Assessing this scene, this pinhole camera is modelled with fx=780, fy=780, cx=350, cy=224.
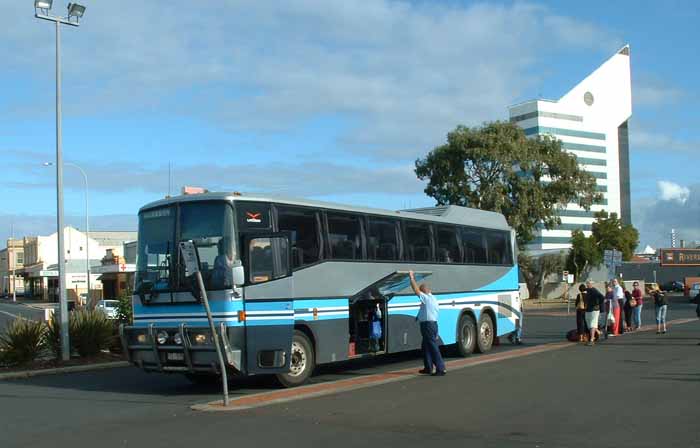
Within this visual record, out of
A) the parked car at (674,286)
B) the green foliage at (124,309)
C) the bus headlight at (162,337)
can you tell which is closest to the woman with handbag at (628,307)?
the green foliage at (124,309)

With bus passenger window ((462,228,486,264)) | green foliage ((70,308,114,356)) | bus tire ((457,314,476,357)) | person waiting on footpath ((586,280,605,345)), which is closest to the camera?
bus tire ((457,314,476,357))

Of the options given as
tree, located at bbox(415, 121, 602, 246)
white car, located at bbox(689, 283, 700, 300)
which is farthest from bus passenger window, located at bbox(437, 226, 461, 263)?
white car, located at bbox(689, 283, 700, 300)

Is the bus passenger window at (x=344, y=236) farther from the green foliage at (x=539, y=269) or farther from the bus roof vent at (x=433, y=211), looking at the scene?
the green foliage at (x=539, y=269)

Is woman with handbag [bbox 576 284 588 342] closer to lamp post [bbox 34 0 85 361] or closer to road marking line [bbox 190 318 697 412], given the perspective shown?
road marking line [bbox 190 318 697 412]

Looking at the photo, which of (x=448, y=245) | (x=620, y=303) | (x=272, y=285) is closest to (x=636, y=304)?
(x=620, y=303)

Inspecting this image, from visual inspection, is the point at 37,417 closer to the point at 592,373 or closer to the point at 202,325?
the point at 202,325

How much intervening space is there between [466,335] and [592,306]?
3.93 m

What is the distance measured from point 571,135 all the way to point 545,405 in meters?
166

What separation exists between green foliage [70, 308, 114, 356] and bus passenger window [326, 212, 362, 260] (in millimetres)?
7716

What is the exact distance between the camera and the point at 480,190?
52.3 metres

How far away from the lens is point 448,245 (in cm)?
1872

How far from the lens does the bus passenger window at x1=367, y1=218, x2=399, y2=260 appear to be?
52.4ft

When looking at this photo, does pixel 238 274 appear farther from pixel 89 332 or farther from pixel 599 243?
pixel 599 243

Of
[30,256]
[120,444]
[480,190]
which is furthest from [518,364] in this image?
[30,256]
